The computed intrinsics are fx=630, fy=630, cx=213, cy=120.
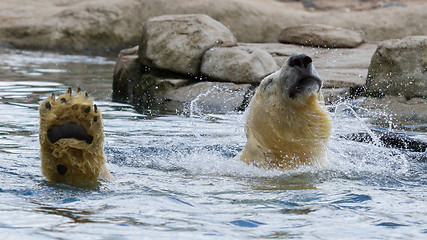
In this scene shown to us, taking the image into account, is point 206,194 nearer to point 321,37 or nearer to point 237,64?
point 237,64

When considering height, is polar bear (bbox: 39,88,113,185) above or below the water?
above

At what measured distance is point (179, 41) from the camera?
846 cm

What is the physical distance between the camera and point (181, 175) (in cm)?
400

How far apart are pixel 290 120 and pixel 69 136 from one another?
53.8 inches

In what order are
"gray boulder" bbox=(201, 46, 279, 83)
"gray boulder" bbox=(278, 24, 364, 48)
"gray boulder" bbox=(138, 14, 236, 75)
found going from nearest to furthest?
"gray boulder" bbox=(201, 46, 279, 83)
"gray boulder" bbox=(138, 14, 236, 75)
"gray boulder" bbox=(278, 24, 364, 48)

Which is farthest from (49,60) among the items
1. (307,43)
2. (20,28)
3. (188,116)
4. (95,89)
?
(188,116)

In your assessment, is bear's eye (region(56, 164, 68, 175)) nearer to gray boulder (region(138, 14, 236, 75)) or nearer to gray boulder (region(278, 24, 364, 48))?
gray boulder (region(138, 14, 236, 75))

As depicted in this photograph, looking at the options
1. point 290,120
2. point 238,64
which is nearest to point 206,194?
point 290,120

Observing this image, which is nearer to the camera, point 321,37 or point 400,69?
point 400,69

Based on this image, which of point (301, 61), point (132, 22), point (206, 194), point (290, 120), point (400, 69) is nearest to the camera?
point (206, 194)

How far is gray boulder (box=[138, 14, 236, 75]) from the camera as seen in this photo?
27.5ft

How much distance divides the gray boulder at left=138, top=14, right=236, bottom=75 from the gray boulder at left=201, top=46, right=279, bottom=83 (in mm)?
203

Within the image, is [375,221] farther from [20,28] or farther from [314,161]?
[20,28]

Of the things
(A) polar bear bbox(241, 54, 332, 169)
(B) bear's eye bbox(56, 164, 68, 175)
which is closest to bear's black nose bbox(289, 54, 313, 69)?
(A) polar bear bbox(241, 54, 332, 169)
